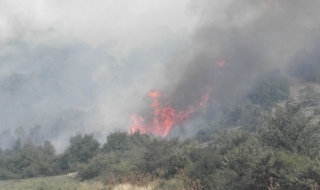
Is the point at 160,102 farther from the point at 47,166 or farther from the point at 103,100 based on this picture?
the point at 103,100

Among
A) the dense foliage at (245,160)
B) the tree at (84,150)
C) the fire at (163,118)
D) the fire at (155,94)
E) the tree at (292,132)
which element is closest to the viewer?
the dense foliage at (245,160)

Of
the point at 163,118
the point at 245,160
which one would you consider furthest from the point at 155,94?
the point at 245,160

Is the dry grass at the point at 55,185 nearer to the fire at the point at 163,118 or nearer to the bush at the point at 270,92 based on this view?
the fire at the point at 163,118

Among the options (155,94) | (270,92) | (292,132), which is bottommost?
(292,132)

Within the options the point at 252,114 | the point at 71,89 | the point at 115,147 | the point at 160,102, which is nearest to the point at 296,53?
the point at 252,114

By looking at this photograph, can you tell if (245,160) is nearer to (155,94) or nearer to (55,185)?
(55,185)

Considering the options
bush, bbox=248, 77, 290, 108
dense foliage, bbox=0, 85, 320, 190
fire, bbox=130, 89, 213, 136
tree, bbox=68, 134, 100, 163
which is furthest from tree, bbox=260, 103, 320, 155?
bush, bbox=248, 77, 290, 108

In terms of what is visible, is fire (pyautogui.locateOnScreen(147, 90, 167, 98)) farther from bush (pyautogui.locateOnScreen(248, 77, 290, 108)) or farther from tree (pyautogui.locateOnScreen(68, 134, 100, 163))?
tree (pyautogui.locateOnScreen(68, 134, 100, 163))

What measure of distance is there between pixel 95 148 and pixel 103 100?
355 ft

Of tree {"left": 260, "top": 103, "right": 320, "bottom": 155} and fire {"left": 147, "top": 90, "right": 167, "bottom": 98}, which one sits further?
fire {"left": 147, "top": 90, "right": 167, "bottom": 98}

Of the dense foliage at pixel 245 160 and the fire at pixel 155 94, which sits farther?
the fire at pixel 155 94

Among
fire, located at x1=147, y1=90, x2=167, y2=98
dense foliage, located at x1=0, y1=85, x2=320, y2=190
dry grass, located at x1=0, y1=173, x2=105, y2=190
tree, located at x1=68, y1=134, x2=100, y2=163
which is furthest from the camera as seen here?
fire, located at x1=147, y1=90, x2=167, y2=98

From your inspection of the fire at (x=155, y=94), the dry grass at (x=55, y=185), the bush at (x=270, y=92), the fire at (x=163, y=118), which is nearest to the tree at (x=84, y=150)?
the dry grass at (x=55, y=185)

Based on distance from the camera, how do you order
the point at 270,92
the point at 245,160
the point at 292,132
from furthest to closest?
the point at 270,92 → the point at 292,132 → the point at 245,160
